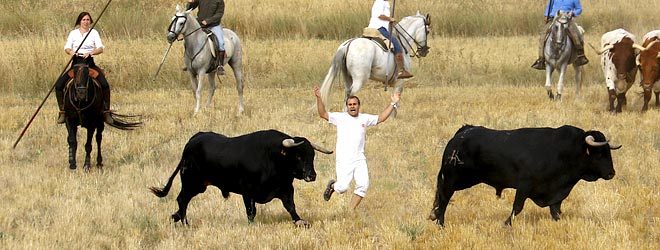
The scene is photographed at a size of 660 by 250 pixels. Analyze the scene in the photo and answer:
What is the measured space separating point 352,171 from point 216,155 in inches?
52.1

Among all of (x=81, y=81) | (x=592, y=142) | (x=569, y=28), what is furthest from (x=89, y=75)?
(x=569, y=28)

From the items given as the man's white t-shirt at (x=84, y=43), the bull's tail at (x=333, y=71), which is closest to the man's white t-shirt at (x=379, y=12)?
the bull's tail at (x=333, y=71)

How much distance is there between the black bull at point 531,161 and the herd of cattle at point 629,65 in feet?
28.0

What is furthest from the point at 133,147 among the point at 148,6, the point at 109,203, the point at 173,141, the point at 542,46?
the point at 148,6

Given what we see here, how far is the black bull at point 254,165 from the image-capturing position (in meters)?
9.59

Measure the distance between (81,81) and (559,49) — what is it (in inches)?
374

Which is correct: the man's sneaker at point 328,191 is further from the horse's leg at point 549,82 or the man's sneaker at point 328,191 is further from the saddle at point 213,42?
the horse's leg at point 549,82

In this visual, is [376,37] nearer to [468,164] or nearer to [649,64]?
[649,64]

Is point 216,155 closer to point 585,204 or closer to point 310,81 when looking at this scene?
point 585,204

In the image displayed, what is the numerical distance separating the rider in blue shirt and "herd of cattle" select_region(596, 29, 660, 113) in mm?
1214

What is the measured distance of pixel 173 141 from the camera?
15.5 meters

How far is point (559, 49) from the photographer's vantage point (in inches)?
781

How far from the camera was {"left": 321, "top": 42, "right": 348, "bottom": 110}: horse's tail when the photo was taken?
16.7 metres

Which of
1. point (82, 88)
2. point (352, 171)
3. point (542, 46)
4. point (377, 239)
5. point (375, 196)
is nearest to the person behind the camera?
Answer: point (377, 239)
